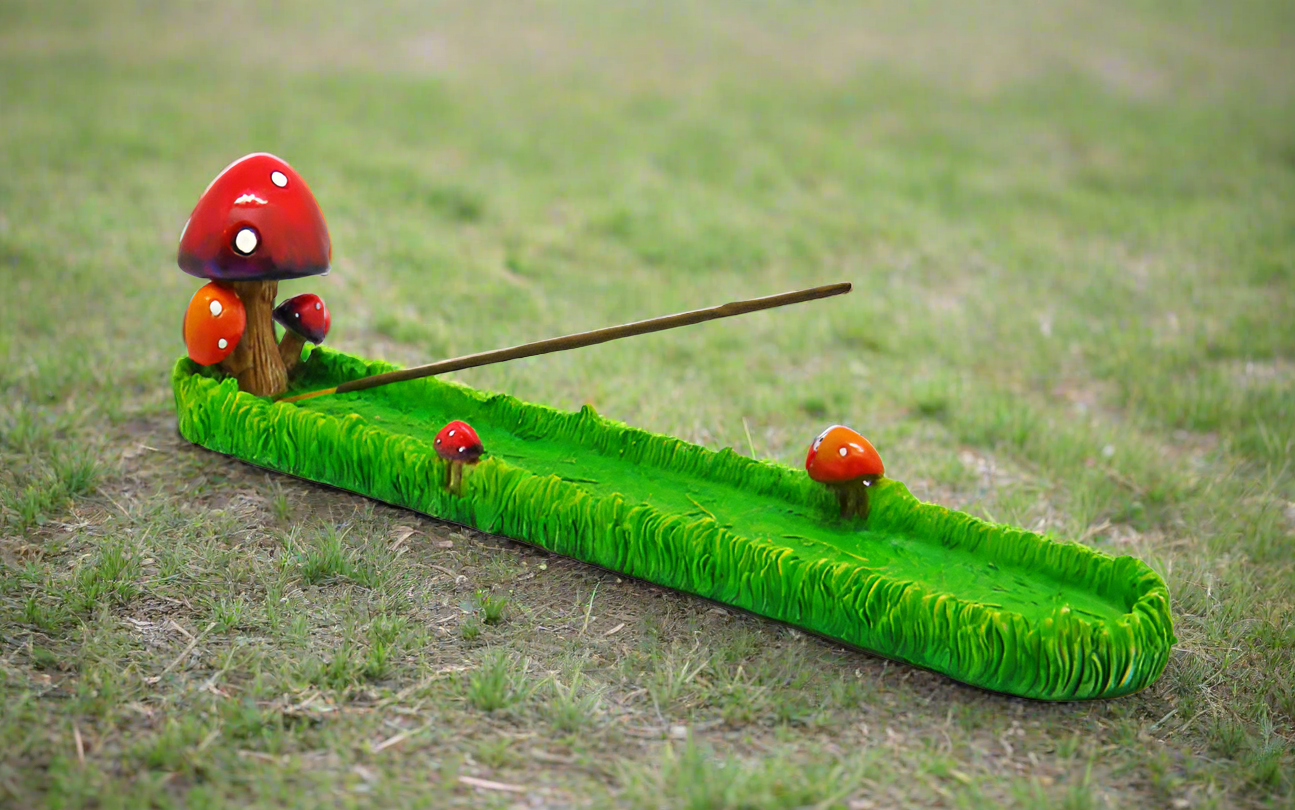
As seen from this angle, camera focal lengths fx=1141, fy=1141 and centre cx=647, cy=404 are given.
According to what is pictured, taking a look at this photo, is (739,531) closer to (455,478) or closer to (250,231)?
(455,478)

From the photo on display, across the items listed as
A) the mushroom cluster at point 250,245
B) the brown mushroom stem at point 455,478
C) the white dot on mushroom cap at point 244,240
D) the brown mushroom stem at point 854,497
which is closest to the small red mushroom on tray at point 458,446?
the brown mushroom stem at point 455,478

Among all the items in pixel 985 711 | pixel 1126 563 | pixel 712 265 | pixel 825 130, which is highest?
pixel 825 130

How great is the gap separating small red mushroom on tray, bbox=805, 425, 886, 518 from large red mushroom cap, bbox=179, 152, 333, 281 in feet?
4.68

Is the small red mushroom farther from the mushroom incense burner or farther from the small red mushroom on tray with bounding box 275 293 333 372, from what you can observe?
the small red mushroom on tray with bounding box 275 293 333 372

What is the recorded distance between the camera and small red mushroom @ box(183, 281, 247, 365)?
9.77ft

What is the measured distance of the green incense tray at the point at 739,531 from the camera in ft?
7.88

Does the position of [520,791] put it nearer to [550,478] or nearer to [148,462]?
[550,478]

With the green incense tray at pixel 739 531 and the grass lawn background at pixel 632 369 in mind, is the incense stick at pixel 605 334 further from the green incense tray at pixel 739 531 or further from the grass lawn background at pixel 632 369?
the grass lawn background at pixel 632 369

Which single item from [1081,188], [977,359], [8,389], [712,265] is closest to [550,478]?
[8,389]

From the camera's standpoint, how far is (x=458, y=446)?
9.12 ft

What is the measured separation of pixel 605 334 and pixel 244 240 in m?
0.99

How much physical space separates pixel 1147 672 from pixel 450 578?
1599 mm

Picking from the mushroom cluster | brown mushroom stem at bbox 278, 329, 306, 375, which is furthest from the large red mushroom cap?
brown mushroom stem at bbox 278, 329, 306, 375

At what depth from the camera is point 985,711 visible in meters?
2.42
